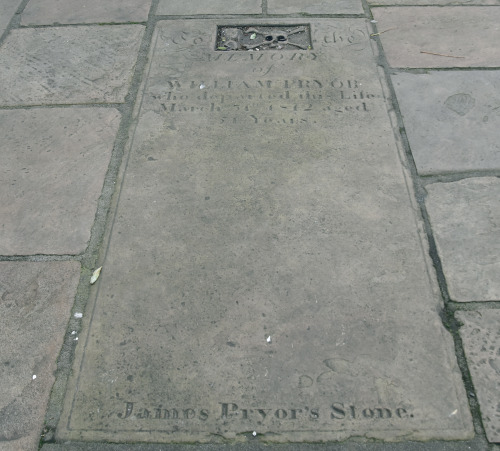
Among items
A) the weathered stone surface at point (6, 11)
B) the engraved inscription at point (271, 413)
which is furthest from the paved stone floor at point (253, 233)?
the weathered stone surface at point (6, 11)

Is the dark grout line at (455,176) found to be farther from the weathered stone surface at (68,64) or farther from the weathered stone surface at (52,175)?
the weathered stone surface at (68,64)

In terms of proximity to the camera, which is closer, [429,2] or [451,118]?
[451,118]

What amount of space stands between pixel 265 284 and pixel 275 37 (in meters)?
1.65

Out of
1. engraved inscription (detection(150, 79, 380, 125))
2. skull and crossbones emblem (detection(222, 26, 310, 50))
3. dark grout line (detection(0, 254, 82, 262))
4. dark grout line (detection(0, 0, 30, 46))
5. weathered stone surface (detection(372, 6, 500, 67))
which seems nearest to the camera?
dark grout line (detection(0, 254, 82, 262))

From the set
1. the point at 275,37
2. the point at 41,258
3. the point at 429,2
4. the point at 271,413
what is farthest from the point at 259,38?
the point at 271,413

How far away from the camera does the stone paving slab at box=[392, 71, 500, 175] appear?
2.21m

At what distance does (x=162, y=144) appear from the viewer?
232 cm

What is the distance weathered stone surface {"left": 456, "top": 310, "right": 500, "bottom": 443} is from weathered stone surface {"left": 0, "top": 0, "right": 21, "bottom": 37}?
9.40ft

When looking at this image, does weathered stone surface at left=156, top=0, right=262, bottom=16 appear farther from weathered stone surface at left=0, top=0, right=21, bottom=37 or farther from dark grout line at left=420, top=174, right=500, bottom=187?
dark grout line at left=420, top=174, right=500, bottom=187

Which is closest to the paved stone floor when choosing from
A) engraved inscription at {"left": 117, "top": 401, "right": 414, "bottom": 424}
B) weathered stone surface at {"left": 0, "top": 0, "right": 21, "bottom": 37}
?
engraved inscription at {"left": 117, "top": 401, "right": 414, "bottom": 424}

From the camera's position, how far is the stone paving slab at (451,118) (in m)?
2.21

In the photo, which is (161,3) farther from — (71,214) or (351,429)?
(351,429)

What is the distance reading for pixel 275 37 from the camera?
2.92 metres

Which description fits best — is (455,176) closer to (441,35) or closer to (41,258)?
(441,35)
